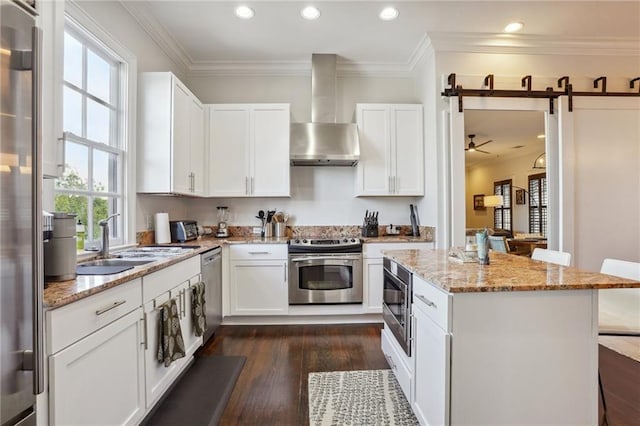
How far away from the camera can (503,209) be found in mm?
3240

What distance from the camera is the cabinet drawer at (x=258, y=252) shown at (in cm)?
326

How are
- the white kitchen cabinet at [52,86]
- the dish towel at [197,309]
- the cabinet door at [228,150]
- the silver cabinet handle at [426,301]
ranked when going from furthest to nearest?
the cabinet door at [228,150], the dish towel at [197,309], the silver cabinet handle at [426,301], the white kitchen cabinet at [52,86]

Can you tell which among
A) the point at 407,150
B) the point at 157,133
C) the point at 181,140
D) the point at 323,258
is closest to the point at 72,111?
the point at 157,133

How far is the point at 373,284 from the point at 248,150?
80.5 inches

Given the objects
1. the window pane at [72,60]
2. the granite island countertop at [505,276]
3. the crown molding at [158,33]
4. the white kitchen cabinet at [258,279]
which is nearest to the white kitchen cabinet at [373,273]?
the white kitchen cabinet at [258,279]

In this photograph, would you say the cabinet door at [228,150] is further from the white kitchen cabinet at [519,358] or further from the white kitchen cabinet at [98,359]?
the white kitchen cabinet at [519,358]

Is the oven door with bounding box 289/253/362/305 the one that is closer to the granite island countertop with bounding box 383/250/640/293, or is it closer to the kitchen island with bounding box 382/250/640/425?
the granite island countertop with bounding box 383/250/640/293

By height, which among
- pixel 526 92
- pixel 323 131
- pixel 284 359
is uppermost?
pixel 526 92

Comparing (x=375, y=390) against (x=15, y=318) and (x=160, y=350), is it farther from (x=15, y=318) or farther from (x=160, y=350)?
(x=15, y=318)

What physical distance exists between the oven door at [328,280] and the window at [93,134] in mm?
1684

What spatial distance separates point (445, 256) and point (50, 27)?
238cm

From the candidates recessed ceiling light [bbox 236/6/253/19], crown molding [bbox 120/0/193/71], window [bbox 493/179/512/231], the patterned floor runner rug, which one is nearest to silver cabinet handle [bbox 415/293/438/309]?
the patterned floor runner rug

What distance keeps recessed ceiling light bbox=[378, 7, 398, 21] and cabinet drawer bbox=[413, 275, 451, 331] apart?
2350mm

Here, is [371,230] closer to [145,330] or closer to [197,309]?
[197,309]
